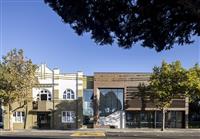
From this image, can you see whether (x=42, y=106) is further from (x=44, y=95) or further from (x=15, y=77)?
(x=15, y=77)

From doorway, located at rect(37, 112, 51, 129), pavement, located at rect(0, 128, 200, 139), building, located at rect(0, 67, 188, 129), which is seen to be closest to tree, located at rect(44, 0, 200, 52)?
pavement, located at rect(0, 128, 200, 139)

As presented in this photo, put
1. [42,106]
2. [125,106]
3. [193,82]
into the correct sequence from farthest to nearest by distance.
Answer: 1. [42,106]
2. [125,106]
3. [193,82]

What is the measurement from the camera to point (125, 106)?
75.1 m

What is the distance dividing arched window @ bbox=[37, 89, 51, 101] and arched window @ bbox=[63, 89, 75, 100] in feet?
7.48

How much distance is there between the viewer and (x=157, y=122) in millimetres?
74938

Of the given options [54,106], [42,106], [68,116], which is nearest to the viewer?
[42,106]

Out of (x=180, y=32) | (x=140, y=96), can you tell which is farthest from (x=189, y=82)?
(x=180, y=32)

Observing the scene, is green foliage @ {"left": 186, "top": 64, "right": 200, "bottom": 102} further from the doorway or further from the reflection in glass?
the doorway

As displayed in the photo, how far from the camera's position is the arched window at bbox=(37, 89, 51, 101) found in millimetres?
77438

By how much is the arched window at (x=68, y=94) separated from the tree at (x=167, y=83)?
13543 mm

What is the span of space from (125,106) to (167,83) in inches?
383

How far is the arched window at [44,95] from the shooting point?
7744cm

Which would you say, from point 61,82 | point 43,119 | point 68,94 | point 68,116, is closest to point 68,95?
point 68,94

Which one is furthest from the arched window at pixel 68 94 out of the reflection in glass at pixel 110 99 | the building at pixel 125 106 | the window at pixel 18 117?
the window at pixel 18 117
